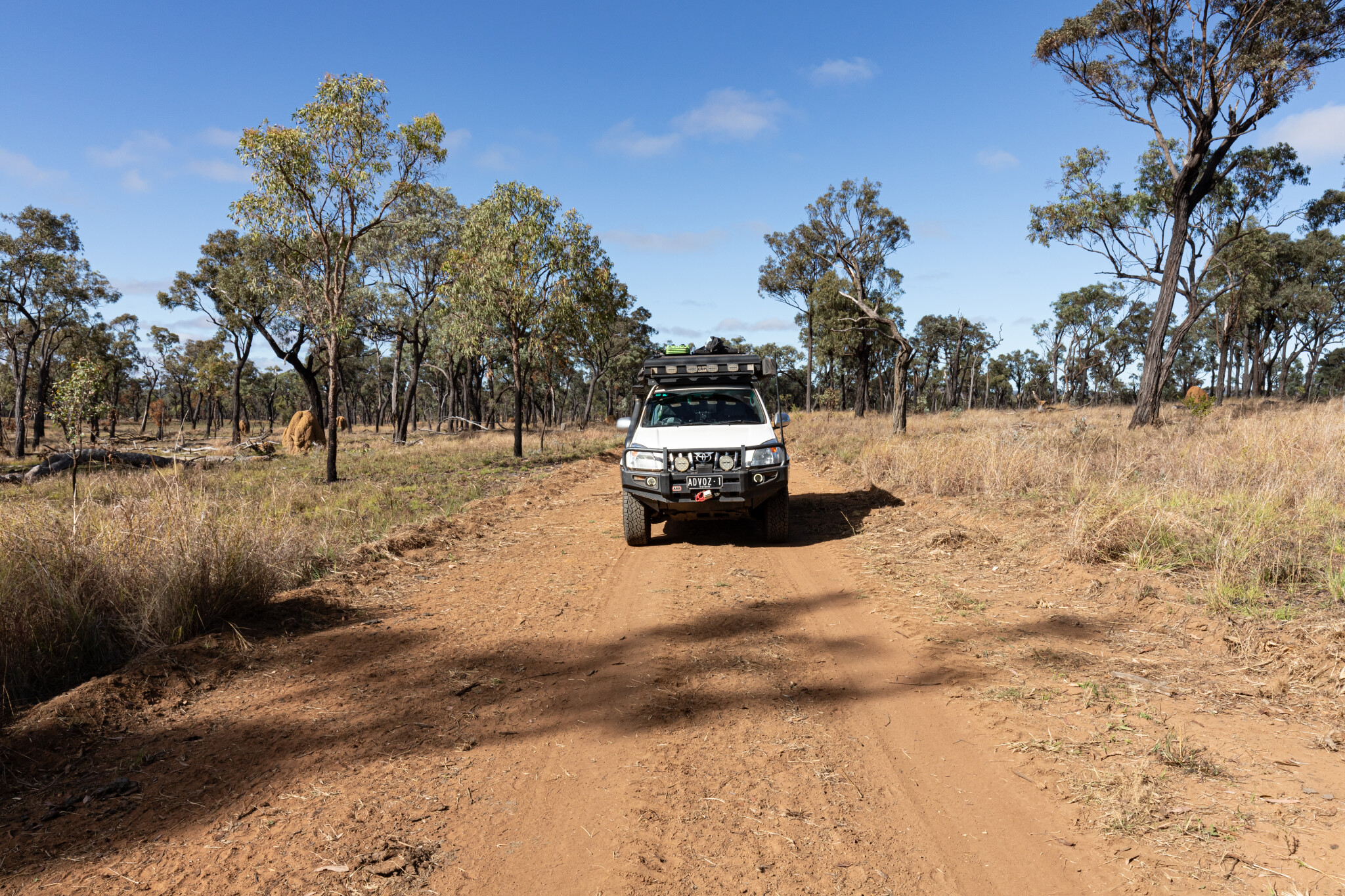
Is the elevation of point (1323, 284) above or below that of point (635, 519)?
above

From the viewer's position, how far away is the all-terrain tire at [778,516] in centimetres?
766

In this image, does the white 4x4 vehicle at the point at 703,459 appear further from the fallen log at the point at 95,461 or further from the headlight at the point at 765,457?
the fallen log at the point at 95,461

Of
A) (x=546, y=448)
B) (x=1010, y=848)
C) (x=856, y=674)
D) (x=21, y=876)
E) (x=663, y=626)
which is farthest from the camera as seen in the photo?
(x=546, y=448)

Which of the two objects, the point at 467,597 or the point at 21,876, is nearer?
the point at 21,876

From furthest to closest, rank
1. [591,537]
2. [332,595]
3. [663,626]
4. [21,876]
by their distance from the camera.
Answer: [591,537] < [332,595] < [663,626] < [21,876]

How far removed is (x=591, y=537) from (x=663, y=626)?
139 inches

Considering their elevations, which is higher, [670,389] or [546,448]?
[670,389]

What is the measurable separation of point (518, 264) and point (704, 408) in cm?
1313

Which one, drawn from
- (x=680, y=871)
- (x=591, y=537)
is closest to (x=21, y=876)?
(x=680, y=871)

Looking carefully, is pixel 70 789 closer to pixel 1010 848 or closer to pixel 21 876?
pixel 21 876

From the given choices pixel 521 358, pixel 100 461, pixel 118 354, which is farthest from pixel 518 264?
pixel 118 354

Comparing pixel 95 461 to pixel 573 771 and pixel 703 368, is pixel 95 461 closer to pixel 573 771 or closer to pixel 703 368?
pixel 703 368

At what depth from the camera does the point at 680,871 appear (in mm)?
2482

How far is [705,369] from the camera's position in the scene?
9242 millimetres
